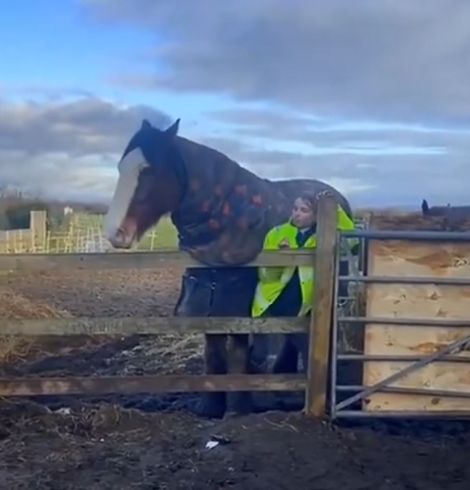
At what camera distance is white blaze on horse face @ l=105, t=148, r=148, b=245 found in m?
5.25

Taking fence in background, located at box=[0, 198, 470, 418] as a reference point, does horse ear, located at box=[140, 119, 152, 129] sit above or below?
above

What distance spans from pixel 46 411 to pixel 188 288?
1.25 m

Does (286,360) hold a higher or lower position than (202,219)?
lower

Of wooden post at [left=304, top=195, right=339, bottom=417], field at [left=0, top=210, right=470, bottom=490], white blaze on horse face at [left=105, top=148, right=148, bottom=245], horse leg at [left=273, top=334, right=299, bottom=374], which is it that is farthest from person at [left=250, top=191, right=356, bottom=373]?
white blaze on horse face at [left=105, top=148, right=148, bottom=245]

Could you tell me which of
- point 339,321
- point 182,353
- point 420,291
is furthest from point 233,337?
point 182,353

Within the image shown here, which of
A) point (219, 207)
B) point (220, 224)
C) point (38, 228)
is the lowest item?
point (38, 228)

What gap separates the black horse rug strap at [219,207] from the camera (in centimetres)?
539

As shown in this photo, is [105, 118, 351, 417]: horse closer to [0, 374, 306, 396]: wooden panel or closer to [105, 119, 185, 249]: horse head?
[105, 119, 185, 249]: horse head

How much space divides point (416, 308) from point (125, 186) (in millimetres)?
2016

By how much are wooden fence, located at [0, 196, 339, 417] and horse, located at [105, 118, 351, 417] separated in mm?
387

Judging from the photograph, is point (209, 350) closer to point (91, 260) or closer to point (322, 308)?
point (322, 308)

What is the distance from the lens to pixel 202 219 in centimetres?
553

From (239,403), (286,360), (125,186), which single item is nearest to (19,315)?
(286,360)

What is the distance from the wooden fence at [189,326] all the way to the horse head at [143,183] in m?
0.74
